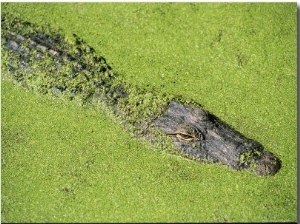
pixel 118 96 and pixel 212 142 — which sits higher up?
pixel 118 96

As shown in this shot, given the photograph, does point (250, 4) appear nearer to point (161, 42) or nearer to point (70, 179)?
point (161, 42)

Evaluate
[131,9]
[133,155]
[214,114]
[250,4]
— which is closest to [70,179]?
[133,155]

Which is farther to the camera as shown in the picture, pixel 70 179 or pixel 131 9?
pixel 131 9

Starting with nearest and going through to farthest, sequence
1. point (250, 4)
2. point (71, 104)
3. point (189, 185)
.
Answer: point (189, 185), point (71, 104), point (250, 4)

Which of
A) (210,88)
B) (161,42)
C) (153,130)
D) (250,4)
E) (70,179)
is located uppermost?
(250,4)

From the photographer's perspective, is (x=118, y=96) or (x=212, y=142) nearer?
(x=212, y=142)

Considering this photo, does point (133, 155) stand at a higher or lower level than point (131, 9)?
lower

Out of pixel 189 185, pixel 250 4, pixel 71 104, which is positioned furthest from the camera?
pixel 250 4
